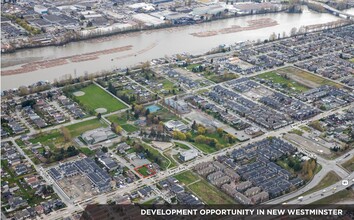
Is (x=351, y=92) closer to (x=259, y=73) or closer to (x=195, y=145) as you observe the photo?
(x=259, y=73)

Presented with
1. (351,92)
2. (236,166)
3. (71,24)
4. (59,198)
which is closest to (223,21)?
(71,24)

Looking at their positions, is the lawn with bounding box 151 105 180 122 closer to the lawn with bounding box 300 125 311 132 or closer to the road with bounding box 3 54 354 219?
the road with bounding box 3 54 354 219

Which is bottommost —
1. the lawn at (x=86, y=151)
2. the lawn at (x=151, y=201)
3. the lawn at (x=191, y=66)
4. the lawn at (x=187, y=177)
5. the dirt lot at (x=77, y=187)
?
the lawn at (x=151, y=201)

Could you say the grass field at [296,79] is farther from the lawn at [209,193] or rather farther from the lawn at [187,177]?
the lawn at [209,193]

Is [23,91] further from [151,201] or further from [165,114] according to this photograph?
[151,201]

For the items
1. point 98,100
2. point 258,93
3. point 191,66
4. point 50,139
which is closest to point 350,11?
point 191,66

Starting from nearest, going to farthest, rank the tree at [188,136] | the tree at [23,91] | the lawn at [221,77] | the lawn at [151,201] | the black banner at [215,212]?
the black banner at [215,212], the lawn at [151,201], the tree at [188,136], the tree at [23,91], the lawn at [221,77]

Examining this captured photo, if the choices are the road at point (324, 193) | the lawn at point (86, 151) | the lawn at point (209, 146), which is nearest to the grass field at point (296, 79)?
the lawn at point (209, 146)
